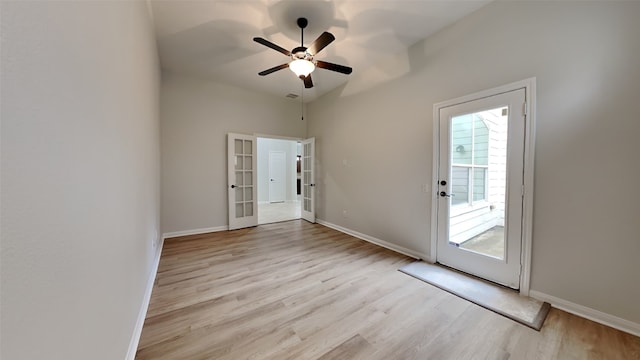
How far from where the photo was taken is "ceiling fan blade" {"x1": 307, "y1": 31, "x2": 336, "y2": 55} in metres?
2.22

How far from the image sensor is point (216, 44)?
3.14 m

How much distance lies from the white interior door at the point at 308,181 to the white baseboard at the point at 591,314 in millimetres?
3904

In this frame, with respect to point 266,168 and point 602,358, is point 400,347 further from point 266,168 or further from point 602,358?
point 266,168

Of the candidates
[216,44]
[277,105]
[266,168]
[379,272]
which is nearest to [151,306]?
[379,272]

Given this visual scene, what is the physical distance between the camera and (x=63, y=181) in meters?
0.69

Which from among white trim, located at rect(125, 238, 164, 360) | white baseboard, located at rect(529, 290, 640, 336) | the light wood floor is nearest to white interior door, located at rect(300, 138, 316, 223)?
the light wood floor

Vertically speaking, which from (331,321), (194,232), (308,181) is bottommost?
(331,321)

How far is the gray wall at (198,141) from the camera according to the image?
4.09 metres

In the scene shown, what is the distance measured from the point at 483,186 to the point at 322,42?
7.84 ft

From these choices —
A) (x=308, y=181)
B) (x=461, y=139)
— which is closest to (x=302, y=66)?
(x=461, y=139)

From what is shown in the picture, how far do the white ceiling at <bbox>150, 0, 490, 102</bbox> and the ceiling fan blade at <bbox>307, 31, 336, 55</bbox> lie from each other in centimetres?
43

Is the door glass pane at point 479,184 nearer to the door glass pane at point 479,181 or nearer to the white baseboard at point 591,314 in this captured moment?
the door glass pane at point 479,181

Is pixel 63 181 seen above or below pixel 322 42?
below

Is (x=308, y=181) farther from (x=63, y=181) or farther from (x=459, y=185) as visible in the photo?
(x=63, y=181)
